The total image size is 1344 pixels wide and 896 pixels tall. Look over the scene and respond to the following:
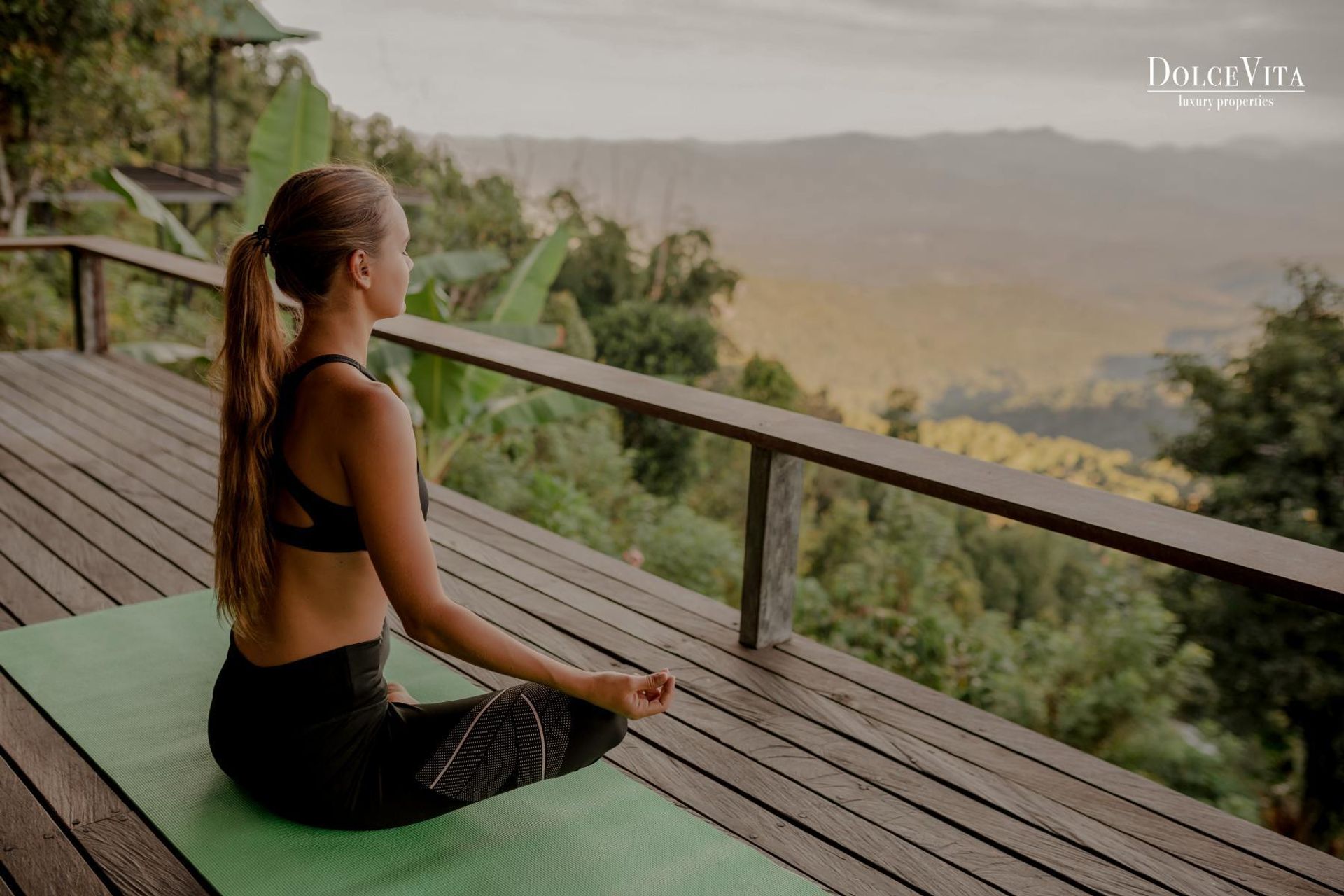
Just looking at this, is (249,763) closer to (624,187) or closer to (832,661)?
(832,661)

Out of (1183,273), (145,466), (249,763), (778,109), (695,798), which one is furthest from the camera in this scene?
(778,109)

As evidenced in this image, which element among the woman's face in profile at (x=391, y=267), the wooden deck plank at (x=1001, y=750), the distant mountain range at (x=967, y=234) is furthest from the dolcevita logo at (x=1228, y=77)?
the woman's face in profile at (x=391, y=267)

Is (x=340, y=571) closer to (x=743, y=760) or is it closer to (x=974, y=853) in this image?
(x=743, y=760)

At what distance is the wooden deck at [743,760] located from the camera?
1.73m

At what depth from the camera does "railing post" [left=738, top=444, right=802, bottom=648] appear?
241 cm

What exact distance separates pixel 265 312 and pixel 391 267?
18cm

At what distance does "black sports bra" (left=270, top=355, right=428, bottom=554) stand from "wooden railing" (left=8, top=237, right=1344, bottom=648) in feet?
3.28

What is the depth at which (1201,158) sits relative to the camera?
49.9 feet

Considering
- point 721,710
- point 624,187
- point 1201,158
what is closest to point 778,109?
point 624,187

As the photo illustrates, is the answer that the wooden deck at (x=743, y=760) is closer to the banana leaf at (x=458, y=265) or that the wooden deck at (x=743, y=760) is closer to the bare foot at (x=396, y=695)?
the bare foot at (x=396, y=695)

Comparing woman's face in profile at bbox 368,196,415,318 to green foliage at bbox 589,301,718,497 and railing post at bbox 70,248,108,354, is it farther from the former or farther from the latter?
green foliage at bbox 589,301,718,497

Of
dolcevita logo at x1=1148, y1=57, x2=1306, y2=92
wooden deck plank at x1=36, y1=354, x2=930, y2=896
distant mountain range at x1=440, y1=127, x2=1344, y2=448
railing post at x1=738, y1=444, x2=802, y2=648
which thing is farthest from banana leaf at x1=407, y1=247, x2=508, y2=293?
dolcevita logo at x1=1148, y1=57, x2=1306, y2=92

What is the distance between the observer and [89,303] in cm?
532

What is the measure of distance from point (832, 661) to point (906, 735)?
36 centimetres
